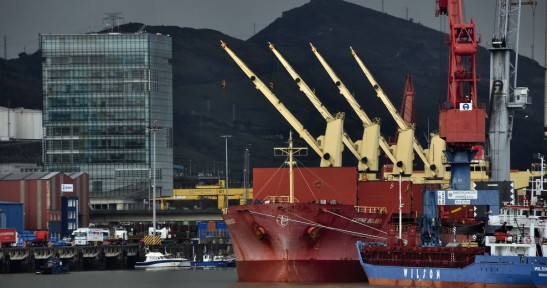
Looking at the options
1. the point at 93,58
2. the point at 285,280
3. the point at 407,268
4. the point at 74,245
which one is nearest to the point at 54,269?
the point at 74,245

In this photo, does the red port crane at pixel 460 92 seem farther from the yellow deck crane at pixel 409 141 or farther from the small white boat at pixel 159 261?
the yellow deck crane at pixel 409 141

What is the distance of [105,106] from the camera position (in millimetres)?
183000

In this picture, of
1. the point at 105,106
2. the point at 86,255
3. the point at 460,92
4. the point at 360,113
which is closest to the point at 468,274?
the point at 460,92

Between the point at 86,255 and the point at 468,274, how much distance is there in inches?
2170

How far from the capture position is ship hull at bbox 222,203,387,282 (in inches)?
3553

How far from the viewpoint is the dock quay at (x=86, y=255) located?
120500 mm

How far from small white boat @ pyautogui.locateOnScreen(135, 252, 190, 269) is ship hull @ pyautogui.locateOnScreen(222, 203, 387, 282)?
34374 millimetres

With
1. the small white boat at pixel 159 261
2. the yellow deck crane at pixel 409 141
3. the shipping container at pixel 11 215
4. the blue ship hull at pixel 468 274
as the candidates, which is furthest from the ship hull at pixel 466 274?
the yellow deck crane at pixel 409 141

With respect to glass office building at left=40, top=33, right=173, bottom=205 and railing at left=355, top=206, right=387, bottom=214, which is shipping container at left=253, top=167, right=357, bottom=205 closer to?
railing at left=355, top=206, right=387, bottom=214

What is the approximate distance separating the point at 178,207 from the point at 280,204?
101 meters

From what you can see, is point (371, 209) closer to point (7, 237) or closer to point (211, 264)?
point (211, 264)

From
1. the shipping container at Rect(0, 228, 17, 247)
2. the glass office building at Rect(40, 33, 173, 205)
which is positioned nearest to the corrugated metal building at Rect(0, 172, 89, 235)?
the shipping container at Rect(0, 228, 17, 247)

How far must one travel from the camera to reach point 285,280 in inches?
3575

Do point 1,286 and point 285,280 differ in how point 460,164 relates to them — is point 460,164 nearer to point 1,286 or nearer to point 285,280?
point 285,280
